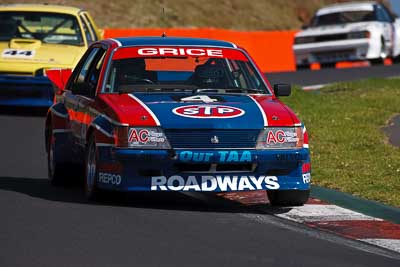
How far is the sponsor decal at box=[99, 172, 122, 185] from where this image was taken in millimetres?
10234

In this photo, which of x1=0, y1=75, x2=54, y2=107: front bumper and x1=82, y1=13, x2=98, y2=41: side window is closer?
x1=0, y1=75, x2=54, y2=107: front bumper

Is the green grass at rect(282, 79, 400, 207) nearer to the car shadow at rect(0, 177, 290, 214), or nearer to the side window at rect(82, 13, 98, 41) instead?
the car shadow at rect(0, 177, 290, 214)

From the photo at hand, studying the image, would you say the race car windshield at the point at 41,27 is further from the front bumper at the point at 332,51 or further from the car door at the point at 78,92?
the front bumper at the point at 332,51

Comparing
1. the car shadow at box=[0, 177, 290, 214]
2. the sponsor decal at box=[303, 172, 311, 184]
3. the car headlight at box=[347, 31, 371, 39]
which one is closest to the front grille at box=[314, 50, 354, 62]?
the car headlight at box=[347, 31, 371, 39]

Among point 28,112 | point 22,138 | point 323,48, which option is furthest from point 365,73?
point 22,138

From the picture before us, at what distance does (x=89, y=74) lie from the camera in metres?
11.9

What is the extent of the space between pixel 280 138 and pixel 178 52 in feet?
5.18

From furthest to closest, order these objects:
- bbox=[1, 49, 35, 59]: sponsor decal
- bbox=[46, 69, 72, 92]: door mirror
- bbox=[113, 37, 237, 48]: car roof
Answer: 1. bbox=[1, 49, 35, 59]: sponsor decal
2. bbox=[46, 69, 72, 92]: door mirror
3. bbox=[113, 37, 237, 48]: car roof

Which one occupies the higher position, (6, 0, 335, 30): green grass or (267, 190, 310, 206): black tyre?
(267, 190, 310, 206): black tyre

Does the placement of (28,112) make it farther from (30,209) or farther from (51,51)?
(30,209)

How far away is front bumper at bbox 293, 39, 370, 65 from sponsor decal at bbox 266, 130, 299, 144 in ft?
71.5

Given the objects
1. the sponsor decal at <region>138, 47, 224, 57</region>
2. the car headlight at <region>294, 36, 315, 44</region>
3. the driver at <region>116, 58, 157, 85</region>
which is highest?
the sponsor decal at <region>138, 47, 224, 57</region>

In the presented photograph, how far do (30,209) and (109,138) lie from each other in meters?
0.78

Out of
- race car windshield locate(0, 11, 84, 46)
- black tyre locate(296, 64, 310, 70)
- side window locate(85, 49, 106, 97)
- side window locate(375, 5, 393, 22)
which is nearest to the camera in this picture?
side window locate(85, 49, 106, 97)
